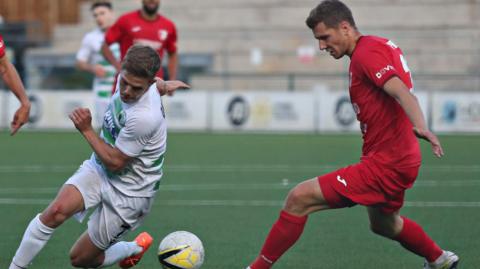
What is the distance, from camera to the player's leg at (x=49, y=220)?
20.9 ft

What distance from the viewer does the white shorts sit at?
21.4 ft

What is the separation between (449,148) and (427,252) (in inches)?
471

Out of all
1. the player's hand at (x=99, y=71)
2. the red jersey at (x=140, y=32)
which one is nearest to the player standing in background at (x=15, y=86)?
the red jersey at (x=140, y=32)

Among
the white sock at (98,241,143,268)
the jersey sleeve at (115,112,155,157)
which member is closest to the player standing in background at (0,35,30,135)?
the jersey sleeve at (115,112,155,157)

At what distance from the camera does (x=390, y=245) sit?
27.8 feet

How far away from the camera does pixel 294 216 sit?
651 centimetres

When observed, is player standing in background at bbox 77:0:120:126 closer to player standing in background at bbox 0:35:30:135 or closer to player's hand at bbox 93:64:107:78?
player's hand at bbox 93:64:107:78

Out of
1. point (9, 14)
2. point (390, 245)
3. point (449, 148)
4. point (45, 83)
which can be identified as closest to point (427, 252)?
point (390, 245)

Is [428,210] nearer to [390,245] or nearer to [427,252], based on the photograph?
[390,245]

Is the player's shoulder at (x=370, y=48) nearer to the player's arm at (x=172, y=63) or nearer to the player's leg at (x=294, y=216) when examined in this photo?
the player's leg at (x=294, y=216)

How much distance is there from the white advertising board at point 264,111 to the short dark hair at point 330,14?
17327 mm

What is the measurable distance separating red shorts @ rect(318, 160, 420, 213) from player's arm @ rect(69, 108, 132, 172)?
4.02ft

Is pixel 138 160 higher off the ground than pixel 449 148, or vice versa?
pixel 138 160

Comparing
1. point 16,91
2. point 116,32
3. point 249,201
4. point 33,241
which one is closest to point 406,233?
point 33,241
